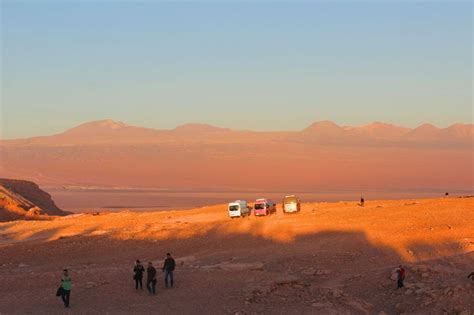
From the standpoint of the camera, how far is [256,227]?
148ft

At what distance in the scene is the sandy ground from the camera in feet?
82.9

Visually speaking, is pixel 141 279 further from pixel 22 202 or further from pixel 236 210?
pixel 22 202

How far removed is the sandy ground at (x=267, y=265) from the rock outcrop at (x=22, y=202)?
20.6 metres

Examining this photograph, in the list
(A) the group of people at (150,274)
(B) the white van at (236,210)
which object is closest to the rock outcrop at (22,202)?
(B) the white van at (236,210)

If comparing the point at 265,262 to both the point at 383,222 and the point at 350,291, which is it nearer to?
the point at 350,291

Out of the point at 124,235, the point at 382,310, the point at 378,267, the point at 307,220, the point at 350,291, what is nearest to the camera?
the point at 382,310

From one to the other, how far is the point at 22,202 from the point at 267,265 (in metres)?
54.7

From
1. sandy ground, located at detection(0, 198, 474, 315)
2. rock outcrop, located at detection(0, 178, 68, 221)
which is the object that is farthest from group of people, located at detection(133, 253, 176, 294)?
rock outcrop, located at detection(0, 178, 68, 221)

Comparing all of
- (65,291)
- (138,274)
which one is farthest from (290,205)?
(65,291)

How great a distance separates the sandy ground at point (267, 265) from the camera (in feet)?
82.9

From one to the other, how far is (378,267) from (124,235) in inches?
724

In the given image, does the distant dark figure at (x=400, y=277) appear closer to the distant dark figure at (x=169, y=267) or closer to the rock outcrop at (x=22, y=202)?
the distant dark figure at (x=169, y=267)

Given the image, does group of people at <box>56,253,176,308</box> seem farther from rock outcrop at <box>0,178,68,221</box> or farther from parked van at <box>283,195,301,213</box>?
rock outcrop at <box>0,178,68,221</box>

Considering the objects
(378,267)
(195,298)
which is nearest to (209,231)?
(378,267)
